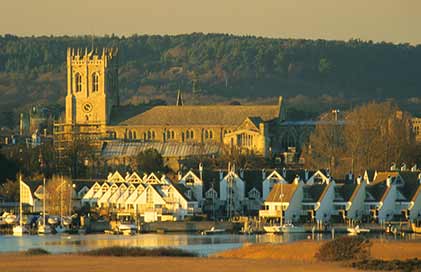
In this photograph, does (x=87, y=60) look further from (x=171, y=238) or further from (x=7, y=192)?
(x=171, y=238)

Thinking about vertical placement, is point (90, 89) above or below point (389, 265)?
above

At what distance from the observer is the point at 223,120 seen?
143 meters

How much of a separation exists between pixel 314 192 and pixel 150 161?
29196 millimetres

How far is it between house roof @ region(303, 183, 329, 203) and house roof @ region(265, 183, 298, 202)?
2.62ft

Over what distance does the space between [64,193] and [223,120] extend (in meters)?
44.7

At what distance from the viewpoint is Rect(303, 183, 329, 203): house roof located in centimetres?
9225

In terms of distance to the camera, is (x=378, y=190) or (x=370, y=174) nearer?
(x=378, y=190)

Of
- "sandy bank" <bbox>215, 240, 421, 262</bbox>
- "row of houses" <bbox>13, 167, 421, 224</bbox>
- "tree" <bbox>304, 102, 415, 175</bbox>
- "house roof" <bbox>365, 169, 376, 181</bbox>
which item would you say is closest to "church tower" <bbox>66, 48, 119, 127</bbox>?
"tree" <bbox>304, 102, 415, 175</bbox>

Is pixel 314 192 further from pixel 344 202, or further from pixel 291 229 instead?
pixel 291 229

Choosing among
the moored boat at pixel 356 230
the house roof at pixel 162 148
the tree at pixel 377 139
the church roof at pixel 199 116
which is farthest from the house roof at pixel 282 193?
the church roof at pixel 199 116

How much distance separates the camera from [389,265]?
54.7 metres

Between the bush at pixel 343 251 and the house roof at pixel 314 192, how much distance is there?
102 feet

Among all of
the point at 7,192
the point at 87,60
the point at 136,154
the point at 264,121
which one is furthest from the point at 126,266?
the point at 87,60

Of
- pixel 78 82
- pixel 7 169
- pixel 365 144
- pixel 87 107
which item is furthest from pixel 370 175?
pixel 78 82
